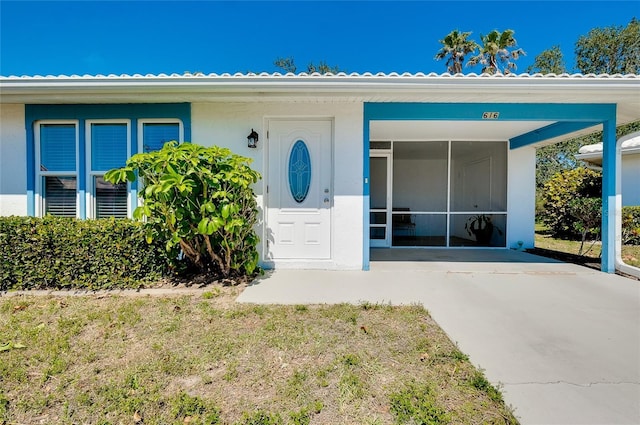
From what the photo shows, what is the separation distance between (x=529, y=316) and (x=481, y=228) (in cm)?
514

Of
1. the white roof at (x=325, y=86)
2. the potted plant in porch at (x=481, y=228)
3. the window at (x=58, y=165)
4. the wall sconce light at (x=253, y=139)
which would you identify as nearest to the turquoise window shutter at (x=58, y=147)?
the window at (x=58, y=165)

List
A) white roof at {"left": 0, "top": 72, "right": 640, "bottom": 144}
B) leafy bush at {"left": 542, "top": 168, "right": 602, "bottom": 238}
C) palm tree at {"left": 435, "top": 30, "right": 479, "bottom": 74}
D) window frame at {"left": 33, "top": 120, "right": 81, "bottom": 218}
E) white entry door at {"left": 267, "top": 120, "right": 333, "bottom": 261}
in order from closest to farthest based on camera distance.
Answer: white roof at {"left": 0, "top": 72, "right": 640, "bottom": 144}
window frame at {"left": 33, "top": 120, "right": 81, "bottom": 218}
white entry door at {"left": 267, "top": 120, "right": 333, "bottom": 261}
leafy bush at {"left": 542, "top": 168, "right": 602, "bottom": 238}
palm tree at {"left": 435, "top": 30, "right": 479, "bottom": 74}

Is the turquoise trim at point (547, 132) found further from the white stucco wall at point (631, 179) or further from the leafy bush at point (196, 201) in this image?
the white stucco wall at point (631, 179)

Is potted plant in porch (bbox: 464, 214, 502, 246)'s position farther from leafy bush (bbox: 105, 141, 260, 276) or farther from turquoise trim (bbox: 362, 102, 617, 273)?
leafy bush (bbox: 105, 141, 260, 276)

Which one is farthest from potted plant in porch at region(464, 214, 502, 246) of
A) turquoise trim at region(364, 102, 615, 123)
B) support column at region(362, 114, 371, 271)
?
support column at region(362, 114, 371, 271)

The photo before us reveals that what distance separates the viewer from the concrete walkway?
1992mm

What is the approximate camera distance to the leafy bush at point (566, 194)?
9.49 m

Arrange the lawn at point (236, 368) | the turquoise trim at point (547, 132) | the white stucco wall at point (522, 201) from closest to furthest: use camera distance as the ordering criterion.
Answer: the lawn at point (236, 368) < the turquoise trim at point (547, 132) < the white stucco wall at point (522, 201)

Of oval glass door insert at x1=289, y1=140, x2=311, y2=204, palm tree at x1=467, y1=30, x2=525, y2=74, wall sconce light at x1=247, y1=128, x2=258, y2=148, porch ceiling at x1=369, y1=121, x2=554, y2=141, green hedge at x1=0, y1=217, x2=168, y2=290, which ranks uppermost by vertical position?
palm tree at x1=467, y1=30, x2=525, y2=74

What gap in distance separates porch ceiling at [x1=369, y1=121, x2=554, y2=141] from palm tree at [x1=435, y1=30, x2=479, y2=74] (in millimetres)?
14080

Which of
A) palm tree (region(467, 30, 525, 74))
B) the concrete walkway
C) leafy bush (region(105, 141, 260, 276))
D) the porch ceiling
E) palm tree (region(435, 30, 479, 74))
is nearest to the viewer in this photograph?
the concrete walkway

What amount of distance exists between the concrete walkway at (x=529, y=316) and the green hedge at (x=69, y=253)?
1763 millimetres

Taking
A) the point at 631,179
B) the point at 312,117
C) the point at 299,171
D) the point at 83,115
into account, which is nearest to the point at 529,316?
the point at 299,171

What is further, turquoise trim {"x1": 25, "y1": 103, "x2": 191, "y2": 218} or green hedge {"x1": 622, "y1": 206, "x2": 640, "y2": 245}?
green hedge {"x1": 622, "y1": 206, "x2": 640, "y2": 245}
